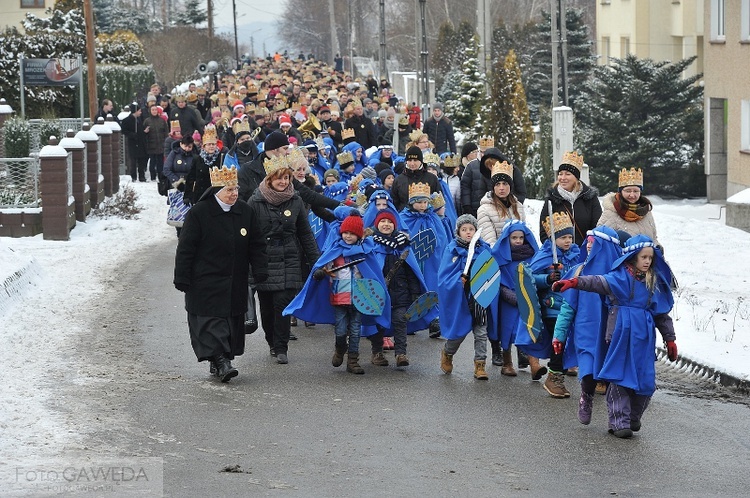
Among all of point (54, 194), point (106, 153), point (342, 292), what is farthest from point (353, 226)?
point (106, 153)

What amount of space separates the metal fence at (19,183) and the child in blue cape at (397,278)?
10.1 meters

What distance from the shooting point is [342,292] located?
1191cm

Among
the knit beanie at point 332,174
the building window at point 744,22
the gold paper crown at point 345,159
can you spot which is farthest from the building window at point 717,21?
the knit beanie at point 332,174

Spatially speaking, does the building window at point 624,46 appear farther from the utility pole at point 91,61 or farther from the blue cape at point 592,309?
the blue cape at point 592,309

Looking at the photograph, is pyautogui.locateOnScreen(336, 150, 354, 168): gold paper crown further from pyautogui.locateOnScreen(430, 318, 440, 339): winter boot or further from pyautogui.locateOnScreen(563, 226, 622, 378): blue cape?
pyautogui.locateOnScreen(563, 226, 622, 378): blue cape

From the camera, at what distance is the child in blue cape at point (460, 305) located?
38.3ft

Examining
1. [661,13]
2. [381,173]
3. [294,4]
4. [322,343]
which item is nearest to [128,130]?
[381,173]

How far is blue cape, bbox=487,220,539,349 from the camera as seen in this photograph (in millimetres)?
11656

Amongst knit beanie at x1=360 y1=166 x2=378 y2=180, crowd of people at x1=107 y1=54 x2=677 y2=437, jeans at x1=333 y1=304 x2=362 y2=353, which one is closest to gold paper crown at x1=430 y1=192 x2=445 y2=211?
crowd of people at x1=107 y1=54 x2=677 y2=437

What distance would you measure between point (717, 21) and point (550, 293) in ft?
79.9

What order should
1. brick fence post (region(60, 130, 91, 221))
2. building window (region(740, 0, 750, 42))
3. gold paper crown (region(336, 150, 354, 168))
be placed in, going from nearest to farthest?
gold paper crown (region(336, 150, 354, 168)) < brick fence post (region(60, 130, 91, 221)) < building window (region(740, 0, 750, 42))

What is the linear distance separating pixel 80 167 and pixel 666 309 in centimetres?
1522

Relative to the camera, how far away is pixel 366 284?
11.9 m

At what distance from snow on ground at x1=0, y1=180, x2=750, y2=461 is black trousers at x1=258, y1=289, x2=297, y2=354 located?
66.6 inches
